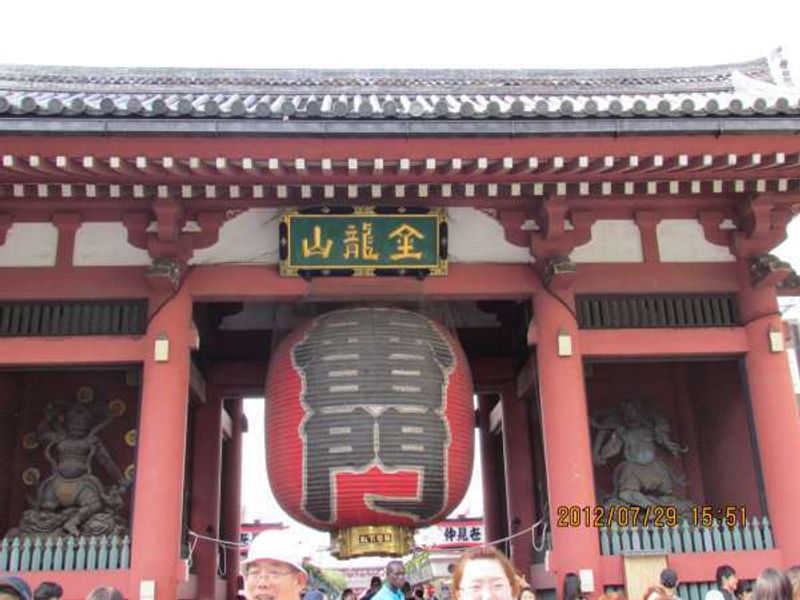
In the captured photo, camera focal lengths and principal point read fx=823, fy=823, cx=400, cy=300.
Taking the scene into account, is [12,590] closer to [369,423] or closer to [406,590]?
[406,590]

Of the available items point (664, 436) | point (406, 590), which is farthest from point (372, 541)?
point (664, 436)

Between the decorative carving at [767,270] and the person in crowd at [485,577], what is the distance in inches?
232

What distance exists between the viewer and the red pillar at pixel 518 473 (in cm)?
896

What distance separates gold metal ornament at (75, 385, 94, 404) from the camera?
27.0 ft

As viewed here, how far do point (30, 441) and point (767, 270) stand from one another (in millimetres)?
7165

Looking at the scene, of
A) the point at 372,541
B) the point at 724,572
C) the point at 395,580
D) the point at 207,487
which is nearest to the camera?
the point at 395,580

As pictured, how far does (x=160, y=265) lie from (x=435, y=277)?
7.76ft

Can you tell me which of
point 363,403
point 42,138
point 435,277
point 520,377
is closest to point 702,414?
point 520,377

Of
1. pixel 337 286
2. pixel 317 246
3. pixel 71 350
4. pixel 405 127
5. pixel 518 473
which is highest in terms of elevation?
pixel 405 127

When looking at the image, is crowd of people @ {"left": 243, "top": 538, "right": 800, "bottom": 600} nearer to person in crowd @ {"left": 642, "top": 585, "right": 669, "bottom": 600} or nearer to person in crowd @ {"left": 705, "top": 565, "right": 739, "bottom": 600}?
person in crowd @ {"left": 642, "top": 585, "right": 669, "bottom": 600}

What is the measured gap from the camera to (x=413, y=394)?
22.3 feet

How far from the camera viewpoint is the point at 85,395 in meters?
8.25

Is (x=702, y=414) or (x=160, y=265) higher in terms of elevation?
(x=160, y=265)

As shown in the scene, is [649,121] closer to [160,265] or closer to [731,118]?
[731,118]
